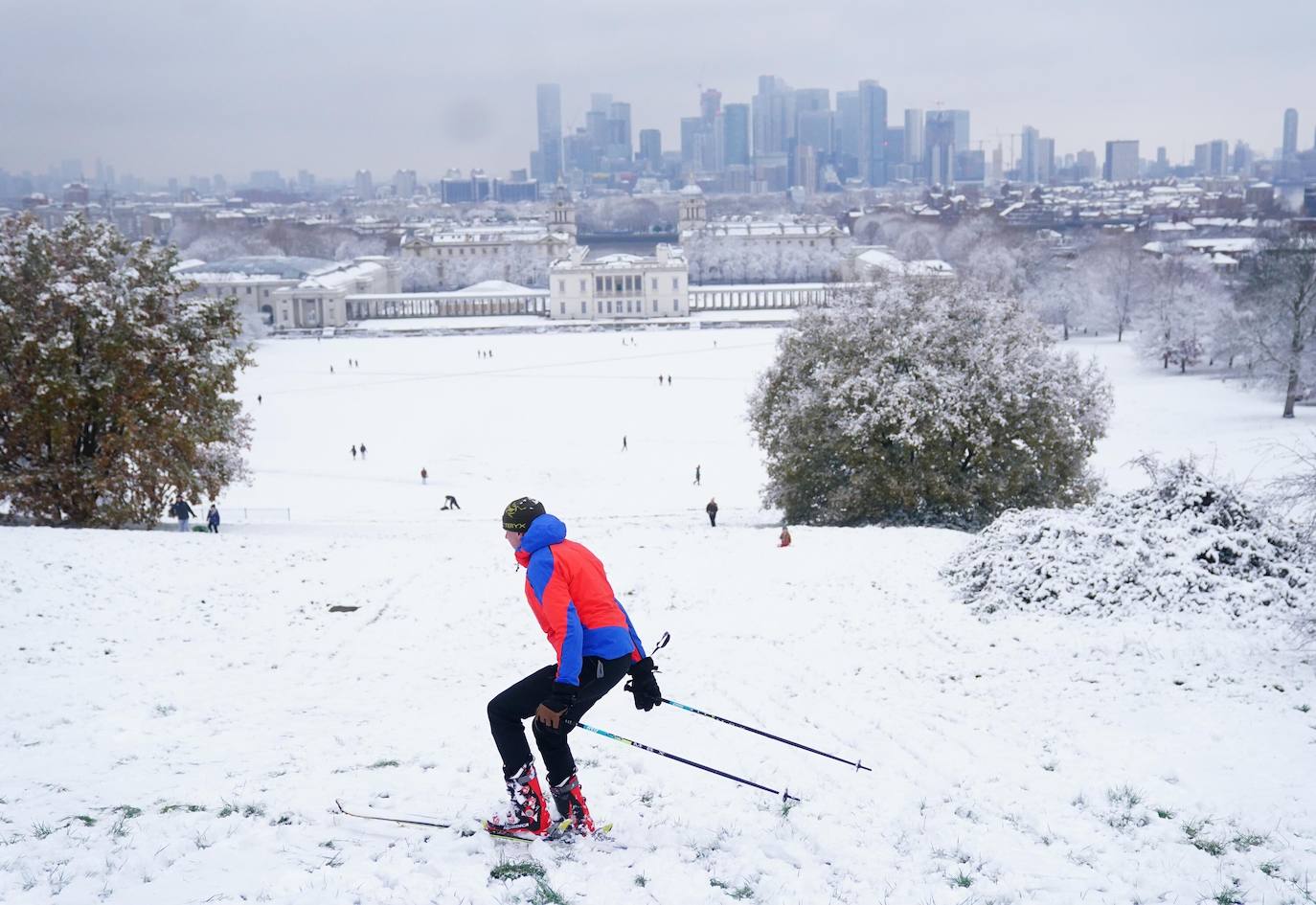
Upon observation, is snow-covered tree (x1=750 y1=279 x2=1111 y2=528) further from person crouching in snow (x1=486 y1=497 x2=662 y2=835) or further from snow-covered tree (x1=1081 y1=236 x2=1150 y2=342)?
snow-covered tree (x1=1081 y1=236 x2=1150 y2=342)

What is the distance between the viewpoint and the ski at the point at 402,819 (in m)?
5.84

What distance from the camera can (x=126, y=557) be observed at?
1348cm

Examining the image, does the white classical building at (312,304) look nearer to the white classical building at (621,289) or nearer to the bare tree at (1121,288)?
the white classical building at (621,289)

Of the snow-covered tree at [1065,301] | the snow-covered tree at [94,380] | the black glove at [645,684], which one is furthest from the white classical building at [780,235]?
the black glove at [645,684]

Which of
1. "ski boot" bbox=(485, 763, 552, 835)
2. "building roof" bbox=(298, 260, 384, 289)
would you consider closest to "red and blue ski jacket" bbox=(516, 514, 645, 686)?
"ski boot" bbox=(485, 763, 552, 835)

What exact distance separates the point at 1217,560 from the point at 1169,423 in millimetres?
32230

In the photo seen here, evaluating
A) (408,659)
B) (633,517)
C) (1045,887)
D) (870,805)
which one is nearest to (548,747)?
(870,805)

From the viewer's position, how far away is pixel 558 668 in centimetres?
552

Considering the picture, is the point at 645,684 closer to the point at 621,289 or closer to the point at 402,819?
the point at 402,819

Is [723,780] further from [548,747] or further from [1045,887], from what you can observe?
[1045,887]

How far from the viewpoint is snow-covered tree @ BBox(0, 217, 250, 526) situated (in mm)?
18531

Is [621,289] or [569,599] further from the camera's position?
[621,289]

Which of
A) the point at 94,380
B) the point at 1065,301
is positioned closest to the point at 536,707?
the point at 94,380

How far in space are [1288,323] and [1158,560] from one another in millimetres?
36998
